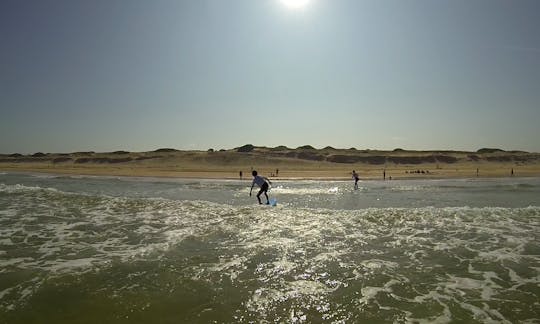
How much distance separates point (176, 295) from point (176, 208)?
1194 centimetres

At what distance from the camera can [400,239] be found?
40.6 ft

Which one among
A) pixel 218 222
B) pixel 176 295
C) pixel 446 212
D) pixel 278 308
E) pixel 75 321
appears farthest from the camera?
pixel 446 212

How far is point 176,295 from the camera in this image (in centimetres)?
748

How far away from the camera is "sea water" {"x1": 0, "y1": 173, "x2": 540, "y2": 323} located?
674 cm

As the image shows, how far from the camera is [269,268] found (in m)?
9.20

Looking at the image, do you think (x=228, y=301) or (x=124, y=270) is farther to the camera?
(x=124, y=270)

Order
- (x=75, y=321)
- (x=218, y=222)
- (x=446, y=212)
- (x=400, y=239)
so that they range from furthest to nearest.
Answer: (x=446, y=212) < (x=218, y=222) < (x=400, y=239) < (x=75, y=321)

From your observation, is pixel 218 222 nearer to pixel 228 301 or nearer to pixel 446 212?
pixel 228 301

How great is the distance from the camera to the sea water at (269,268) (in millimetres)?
6738

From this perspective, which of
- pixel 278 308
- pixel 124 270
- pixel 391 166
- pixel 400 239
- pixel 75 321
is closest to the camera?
pixel 75 321

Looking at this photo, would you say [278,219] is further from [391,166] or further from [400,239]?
[391,166]

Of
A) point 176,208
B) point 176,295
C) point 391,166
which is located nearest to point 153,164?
point 391,166

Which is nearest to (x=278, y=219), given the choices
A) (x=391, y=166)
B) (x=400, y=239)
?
(x=400, y=239)

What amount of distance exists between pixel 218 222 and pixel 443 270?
8.42 metres
